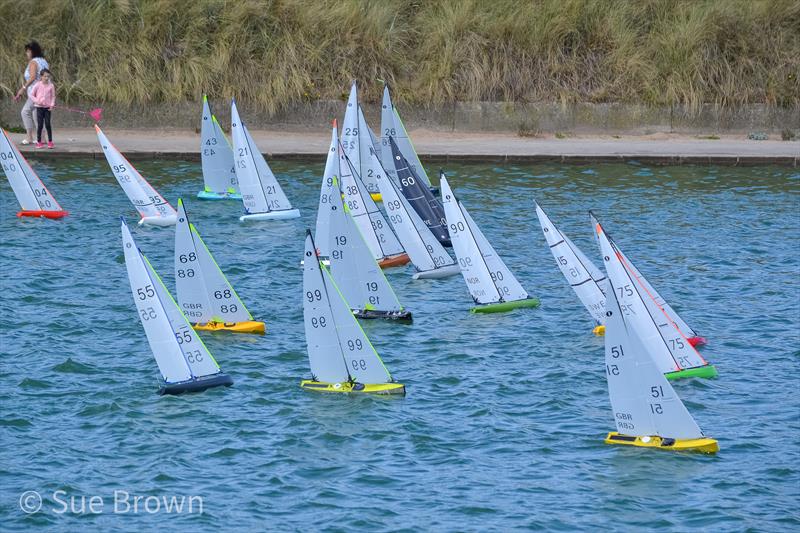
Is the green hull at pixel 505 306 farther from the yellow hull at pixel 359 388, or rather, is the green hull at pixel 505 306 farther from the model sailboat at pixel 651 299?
the yellow hull at pixel 359 388

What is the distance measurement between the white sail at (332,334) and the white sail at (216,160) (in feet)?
39.7

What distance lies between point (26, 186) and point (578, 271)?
12.9m

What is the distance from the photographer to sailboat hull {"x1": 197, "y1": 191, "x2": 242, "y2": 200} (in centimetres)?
2964

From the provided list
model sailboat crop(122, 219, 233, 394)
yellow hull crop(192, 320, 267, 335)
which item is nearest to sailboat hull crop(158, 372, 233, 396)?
model sailboat crop(122, 219, 233, 394)

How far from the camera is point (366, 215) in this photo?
78.2 ft

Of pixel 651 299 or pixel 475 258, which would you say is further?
pixel 475 258

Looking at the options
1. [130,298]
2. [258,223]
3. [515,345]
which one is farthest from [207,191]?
[515,345]

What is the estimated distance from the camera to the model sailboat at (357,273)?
20.5 m

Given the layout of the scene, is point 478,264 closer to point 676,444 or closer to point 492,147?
point 676,444

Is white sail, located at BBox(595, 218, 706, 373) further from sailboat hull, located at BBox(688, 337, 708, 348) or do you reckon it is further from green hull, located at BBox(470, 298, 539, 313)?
green hull, located at BBox(470, 298, 539, 313)

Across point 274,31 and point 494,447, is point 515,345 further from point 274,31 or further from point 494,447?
point 274,31

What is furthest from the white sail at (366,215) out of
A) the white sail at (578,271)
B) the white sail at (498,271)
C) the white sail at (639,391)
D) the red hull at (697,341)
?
the white sail at (639,391)

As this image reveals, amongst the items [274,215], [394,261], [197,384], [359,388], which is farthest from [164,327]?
[274,215]

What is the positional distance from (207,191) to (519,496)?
16.3 metres
